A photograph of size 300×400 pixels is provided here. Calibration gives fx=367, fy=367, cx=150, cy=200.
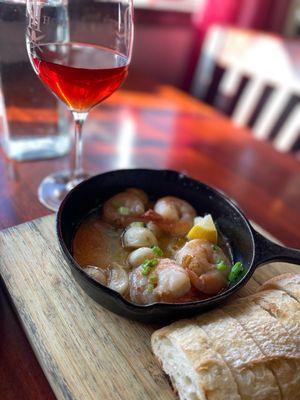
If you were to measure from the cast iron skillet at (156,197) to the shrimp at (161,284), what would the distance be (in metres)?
0.03

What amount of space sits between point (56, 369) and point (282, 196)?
959 mm

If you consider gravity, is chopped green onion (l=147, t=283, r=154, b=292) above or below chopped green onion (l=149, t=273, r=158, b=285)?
below

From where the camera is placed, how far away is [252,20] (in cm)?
270

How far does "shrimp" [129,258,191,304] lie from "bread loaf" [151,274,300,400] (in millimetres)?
54

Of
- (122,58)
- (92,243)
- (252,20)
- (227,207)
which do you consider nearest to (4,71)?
(122,58)

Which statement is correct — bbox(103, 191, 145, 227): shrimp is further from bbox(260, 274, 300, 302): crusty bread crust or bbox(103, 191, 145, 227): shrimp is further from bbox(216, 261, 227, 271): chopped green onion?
bbox(260, 274, 300, 302): crusty bread crust

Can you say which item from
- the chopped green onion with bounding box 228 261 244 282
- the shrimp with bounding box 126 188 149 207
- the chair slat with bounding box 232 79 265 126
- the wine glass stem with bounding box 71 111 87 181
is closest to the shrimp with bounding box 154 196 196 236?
the shrimp with bounding box 126 188 149 207

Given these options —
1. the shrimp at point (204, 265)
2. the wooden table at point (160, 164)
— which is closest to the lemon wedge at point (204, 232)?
the shrimp at point (204, 265)

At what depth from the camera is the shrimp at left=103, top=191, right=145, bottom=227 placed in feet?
2.84

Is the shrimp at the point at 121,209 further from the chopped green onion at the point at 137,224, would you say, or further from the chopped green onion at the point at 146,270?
the chopped green onion at the point at 146,270

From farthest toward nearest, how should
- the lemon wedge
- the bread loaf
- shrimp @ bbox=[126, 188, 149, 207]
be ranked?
1. shrimp @ bbox=[126, 188, 149, 207]
2. the lemon wedge
3. the bread loaf

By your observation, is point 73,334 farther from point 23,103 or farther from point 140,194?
point 23,103

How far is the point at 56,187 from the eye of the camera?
108 cm

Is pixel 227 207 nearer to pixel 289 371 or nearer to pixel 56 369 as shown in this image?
pixel 289 371
